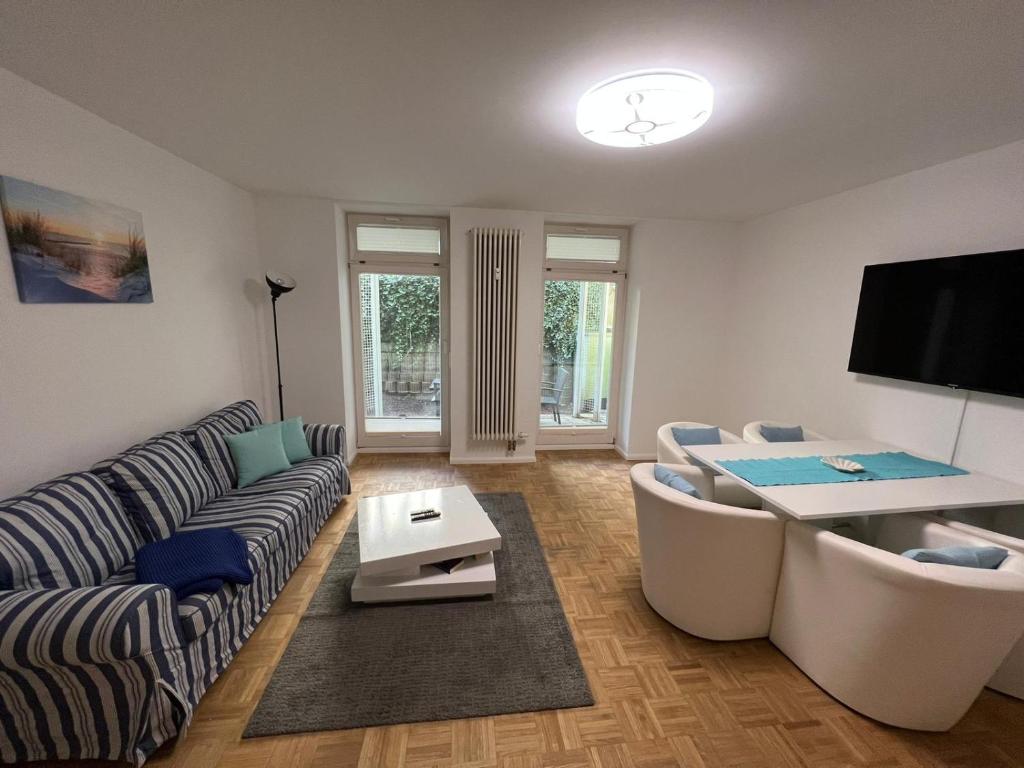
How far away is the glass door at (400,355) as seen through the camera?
163 inches

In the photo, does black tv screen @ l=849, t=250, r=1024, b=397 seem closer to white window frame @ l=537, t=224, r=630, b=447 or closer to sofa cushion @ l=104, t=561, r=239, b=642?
white window frame @ l=537, t=224, r=630, b=447

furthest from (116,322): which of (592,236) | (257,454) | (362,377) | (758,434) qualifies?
(758,434)

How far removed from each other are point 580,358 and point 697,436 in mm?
1842

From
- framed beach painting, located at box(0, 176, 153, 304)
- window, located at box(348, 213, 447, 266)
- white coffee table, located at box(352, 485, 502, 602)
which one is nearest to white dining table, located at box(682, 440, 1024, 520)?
white coffee table, located at box(352, 485, 502, 602)

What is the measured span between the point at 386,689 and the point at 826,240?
405 cm

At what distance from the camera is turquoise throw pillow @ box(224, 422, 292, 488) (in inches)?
103

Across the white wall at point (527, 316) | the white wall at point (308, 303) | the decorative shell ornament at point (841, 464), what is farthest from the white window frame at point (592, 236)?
the decorative shell ornament at point (841, 464)

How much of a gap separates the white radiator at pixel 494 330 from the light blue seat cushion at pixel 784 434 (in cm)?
225

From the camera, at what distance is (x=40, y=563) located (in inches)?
57.0

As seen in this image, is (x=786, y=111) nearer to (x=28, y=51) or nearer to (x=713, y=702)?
(x=713, y=702)

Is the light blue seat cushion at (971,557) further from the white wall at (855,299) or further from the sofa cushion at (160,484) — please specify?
the sofa cushion at (160,484)

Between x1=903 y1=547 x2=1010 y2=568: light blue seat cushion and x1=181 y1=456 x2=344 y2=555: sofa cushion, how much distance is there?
2.87m

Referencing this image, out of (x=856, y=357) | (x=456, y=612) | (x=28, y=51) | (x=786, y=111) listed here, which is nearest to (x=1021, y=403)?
(x=856, y=357)

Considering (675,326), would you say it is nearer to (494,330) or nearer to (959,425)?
(494,330)
